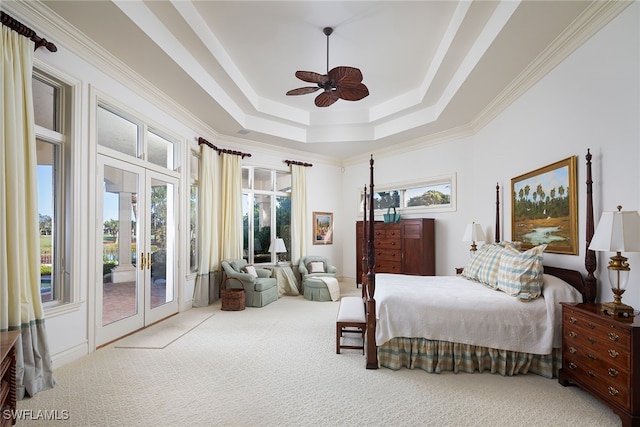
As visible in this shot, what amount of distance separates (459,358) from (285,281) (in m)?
4.53

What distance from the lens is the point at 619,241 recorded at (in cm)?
244

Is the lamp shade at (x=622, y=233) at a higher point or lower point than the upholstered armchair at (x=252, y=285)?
higher

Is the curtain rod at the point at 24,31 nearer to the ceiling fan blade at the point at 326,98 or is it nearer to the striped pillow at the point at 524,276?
the ceiling fan blade at the point at 326,98

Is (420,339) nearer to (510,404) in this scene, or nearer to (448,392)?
(448,392)

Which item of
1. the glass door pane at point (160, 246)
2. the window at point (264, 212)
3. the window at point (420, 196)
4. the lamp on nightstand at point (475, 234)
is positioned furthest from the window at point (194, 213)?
the lamp on nightstand at point (475, 234)

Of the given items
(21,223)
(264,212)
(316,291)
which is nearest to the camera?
(21,223)

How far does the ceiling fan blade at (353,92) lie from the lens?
409cm

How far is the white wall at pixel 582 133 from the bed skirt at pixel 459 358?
0.93m

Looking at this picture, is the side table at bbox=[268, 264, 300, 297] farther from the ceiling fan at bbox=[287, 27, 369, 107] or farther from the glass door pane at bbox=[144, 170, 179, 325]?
the ceiling fan at bbox=[287, 27, 369, 107]

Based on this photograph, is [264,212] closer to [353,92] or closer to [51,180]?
[353,92]

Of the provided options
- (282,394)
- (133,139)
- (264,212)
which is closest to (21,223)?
(133,139)

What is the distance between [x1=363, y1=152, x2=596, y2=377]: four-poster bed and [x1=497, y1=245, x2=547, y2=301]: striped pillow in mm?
10

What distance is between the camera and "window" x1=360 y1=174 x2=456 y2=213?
6.75 metres

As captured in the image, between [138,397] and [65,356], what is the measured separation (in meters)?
1.24
